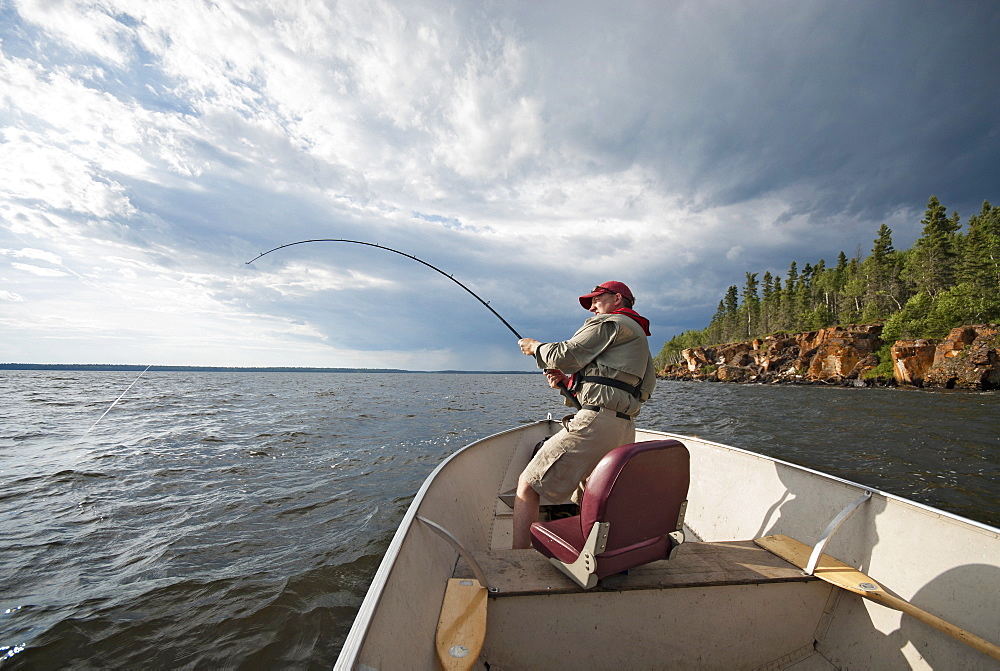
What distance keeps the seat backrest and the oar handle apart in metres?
1.14

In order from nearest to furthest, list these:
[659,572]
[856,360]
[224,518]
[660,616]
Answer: [660,616] < [659,572] < [224,518] < [856,360]

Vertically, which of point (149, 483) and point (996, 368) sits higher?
point (996, 368)

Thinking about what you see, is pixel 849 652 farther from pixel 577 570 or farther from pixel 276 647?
pixel 276 647

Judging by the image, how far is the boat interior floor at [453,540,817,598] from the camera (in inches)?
Answer: 85.4

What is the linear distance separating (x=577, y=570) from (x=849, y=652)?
5.78 ft

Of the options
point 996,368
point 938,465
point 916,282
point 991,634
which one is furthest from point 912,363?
point 991,634

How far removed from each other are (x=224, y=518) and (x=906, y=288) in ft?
270

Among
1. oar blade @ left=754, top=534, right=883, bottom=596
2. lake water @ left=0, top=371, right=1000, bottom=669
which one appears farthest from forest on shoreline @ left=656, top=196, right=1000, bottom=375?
oar blade @ left=754, top=534, right=883, bottom=596

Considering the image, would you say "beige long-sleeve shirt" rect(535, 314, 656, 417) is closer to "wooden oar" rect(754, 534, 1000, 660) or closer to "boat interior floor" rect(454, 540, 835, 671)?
"boat interior floor" rect(454, 540, 835, 671)

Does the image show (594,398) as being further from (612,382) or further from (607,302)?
(607,302)

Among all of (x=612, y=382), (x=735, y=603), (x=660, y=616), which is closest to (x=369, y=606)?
(x=660, y=616)

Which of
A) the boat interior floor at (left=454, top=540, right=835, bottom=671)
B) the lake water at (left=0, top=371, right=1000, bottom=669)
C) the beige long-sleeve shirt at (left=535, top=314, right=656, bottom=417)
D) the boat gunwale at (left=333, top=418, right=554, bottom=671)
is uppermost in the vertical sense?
the beige long-sleeve shirt at (left=535, top=314, right=656, bottom=417)

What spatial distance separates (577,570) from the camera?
6.88ft

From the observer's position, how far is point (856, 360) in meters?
49.1
